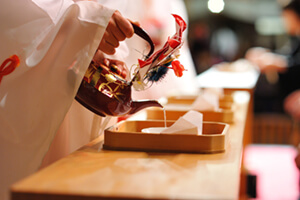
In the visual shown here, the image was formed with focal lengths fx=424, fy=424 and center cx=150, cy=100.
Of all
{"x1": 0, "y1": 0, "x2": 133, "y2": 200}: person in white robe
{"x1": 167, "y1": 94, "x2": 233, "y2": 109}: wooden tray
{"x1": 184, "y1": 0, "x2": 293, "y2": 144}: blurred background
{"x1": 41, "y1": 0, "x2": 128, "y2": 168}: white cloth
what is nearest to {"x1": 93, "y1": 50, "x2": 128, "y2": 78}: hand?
{"x1": 0, "y1": 0, "x2": 133, "y2": 200}: person in white robe

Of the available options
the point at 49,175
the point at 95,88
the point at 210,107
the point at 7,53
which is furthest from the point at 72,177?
the point at 210,107

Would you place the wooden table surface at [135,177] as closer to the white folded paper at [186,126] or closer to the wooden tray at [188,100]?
the white folded paper at [186,126]

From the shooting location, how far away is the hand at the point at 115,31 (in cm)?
120

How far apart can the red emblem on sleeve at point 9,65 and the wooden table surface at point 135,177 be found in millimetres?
357

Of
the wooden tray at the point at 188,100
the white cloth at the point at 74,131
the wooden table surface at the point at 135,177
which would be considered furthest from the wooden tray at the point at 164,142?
the wooden tray at the point at 188,100

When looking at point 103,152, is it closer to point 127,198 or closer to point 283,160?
point 127,198

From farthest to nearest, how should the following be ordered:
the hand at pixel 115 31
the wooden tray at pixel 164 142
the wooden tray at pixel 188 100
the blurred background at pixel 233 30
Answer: the blurred background at pixel 233 30 → the wooden tray at pixel 188 100 → the hand at pixel 115 31 → the wooden tray at pixel 164 142

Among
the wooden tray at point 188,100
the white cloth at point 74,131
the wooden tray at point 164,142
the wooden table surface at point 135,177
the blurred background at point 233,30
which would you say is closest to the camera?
the wooden table surface at point 135,177

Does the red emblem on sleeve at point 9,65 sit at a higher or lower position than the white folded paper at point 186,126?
higher

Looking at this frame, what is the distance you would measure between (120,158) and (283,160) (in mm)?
4211

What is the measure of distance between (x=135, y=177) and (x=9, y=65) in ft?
2.09

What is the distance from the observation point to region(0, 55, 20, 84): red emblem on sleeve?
1.28 meters

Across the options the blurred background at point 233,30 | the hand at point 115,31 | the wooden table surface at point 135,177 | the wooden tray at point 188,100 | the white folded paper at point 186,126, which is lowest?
the wooden table surface at point 135,177

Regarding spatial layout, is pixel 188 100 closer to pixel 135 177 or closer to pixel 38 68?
pixel 38 68
